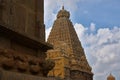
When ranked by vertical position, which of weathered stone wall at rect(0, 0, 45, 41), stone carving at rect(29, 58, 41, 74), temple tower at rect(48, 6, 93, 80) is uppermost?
temple tower at rect(48, 6, 93, 80)

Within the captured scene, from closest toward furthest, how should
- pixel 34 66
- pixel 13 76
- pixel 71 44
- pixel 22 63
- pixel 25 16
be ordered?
pixel 13 76, pixel 22 63, pixel 34 66, pixel 25 16, pixel 71 44

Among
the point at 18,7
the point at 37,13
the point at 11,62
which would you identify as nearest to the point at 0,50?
the point at 11,62

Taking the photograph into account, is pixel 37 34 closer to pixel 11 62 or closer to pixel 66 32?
pixel 11 62

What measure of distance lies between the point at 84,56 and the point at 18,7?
152 ft

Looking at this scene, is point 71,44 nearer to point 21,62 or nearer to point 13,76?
point 21,62

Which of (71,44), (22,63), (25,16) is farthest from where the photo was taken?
(71,44)

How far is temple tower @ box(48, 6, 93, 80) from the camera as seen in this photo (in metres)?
48.8

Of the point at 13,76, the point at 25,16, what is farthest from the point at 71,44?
the point at 13,76

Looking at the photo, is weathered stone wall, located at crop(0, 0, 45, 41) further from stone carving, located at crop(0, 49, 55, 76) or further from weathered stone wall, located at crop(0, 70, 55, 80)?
weathered stone wall, located at crop(0, 70, 55, 80)

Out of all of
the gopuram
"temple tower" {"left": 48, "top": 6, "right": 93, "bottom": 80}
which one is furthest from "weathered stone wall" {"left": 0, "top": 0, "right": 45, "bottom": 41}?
"temple tower" {"left": 48, "top": 6, "right": 93, "bottom": 80}

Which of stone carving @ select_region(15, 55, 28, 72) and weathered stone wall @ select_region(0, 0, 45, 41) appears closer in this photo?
stone carving @ select_region(15, 55, 28, 72)

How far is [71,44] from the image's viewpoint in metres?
51.9

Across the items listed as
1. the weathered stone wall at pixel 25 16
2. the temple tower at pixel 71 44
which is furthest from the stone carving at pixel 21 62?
the temple tower at pixel 71 44

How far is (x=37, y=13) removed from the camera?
770cm
